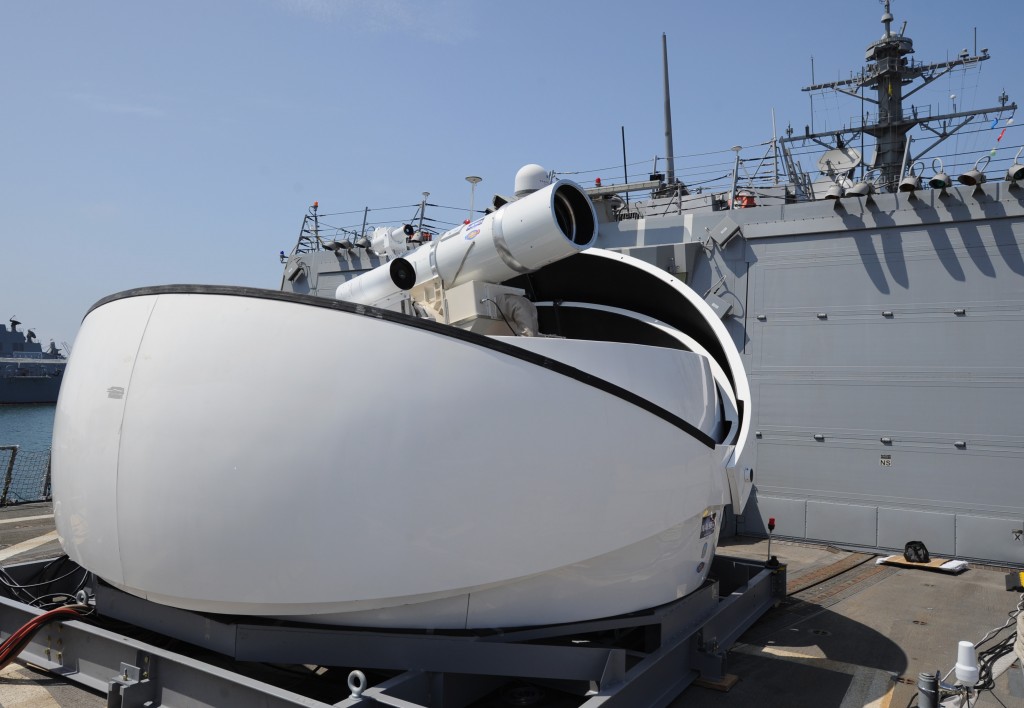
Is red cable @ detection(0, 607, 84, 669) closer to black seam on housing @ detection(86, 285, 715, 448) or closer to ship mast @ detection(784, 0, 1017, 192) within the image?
black seam on housing @ detection(86, 285, 715, 448)

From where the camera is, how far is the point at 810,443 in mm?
12125

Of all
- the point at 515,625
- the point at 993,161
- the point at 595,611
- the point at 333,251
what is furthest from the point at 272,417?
the point at 333,251

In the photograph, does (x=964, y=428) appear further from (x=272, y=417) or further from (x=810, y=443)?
(x=272, y=417)

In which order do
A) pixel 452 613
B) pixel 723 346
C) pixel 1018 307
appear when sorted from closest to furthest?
pixel 452 613 < pixel 723 346 < pixel 1018 307

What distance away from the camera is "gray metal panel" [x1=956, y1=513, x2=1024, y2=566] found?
1059cm

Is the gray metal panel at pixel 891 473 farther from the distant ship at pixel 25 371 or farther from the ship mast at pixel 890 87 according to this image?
the distant ship at pixel 25 371

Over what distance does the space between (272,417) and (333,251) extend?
13322 millimetres

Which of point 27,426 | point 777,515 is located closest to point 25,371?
point 27,426

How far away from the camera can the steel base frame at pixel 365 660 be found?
4.49 metres

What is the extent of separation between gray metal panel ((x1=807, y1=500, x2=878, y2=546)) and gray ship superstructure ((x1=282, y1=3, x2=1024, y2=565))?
0.02m

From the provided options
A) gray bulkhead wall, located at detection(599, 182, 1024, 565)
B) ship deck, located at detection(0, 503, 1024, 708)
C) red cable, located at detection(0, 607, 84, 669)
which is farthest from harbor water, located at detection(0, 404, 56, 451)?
gray bulkhead wall, located at detection(599, 182, 1024, 565)

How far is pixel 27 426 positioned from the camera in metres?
45.1

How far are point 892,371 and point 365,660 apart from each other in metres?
10.2

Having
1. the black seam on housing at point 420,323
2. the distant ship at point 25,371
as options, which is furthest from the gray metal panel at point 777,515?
the distant ship at point 25,371
